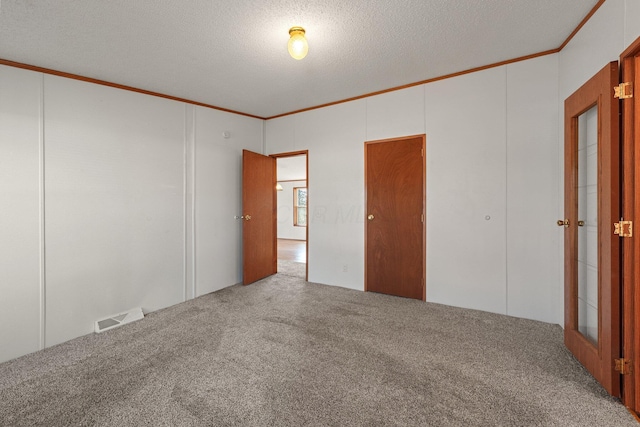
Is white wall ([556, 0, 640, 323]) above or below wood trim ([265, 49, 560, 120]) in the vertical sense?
below

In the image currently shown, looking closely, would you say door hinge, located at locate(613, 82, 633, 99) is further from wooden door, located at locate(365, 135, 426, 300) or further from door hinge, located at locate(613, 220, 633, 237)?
wooden door, located at locate(365, 135, 426, 300)

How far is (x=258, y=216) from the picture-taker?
451 cm

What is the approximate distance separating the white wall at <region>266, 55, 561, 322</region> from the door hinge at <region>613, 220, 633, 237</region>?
1.18 meters

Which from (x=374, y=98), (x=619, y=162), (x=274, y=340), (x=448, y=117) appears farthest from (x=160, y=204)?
(x=619, y=162)

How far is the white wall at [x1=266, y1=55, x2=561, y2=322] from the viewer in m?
2.75

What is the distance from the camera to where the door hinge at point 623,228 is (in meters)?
1.58

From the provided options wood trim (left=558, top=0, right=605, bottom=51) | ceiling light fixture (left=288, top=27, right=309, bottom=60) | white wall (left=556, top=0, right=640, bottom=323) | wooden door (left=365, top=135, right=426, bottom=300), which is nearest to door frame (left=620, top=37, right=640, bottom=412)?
white wall (left=556, top=0, right=640, bottom=323)

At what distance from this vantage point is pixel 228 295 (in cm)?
379

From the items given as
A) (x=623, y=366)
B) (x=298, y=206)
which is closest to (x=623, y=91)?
(x=623, y=366)

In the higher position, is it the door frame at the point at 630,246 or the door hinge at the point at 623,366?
the door frame at the point at 630,246

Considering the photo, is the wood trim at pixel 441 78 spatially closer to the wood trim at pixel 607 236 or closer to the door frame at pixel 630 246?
the wood trim at pixel 607 236

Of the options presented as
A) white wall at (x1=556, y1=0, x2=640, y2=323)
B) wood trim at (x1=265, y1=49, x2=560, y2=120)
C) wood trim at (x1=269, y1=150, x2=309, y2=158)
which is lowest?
wood trim at (x1=269, y1=150, x2=309, y2=158)

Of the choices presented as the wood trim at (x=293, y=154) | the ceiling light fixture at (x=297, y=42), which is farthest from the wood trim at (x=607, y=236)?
the wood trim at (x=293, y=154)

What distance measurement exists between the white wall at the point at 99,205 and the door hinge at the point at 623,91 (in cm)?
→ 416
